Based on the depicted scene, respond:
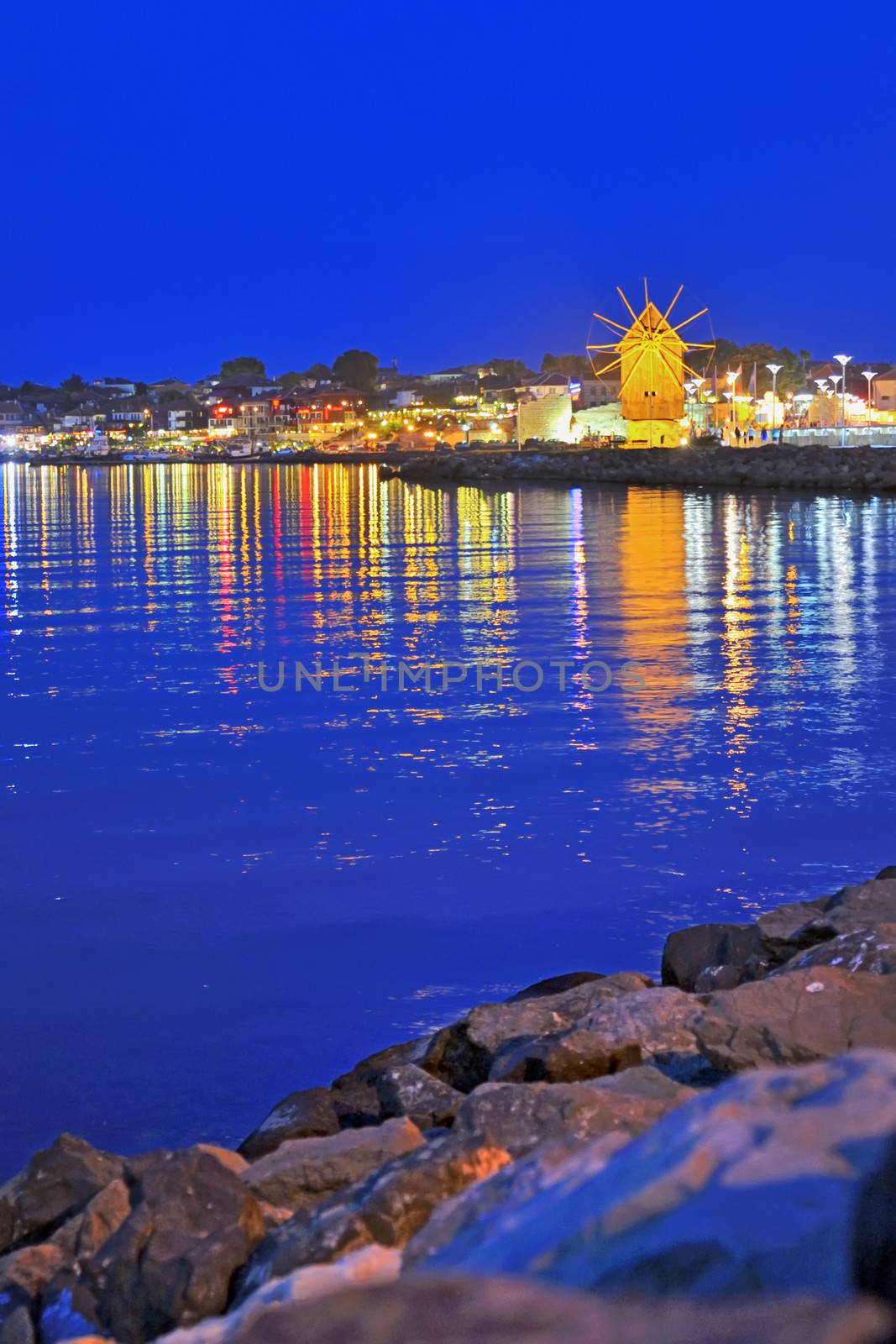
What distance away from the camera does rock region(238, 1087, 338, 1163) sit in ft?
12.4

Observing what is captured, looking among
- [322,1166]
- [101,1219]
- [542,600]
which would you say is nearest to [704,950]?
[322,1166]

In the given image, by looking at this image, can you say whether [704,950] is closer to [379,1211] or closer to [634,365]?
[379,1211]

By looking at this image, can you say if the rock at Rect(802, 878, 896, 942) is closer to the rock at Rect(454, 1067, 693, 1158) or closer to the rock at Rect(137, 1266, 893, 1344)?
the rock at Rect(454, 1067, 693, 1158)

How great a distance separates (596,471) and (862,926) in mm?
50256

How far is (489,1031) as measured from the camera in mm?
4195

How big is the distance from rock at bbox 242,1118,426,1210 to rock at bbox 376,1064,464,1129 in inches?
19.8

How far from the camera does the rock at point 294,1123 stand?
3773 millimetres

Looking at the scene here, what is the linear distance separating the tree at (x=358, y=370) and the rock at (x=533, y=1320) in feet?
501

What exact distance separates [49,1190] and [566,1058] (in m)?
1.21

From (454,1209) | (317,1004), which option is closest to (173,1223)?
(454,1209)

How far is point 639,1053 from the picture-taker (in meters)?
3.84

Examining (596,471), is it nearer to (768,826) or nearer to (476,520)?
(476,520)

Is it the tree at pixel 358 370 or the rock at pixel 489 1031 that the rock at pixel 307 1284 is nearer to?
Result: the rock at pixel 489 1031

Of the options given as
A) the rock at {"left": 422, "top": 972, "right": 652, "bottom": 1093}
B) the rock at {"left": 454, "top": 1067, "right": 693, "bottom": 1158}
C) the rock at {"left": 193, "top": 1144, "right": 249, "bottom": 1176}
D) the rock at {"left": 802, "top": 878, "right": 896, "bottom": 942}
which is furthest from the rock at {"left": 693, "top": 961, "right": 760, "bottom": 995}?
the rock at {"left": 193, "top": 1144, "right": 249, "bottom": 1176}
